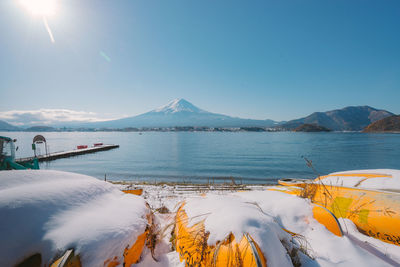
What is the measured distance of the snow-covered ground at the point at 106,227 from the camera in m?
1.49

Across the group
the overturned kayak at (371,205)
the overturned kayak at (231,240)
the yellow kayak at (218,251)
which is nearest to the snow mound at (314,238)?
the overturned kayak at (371,205)

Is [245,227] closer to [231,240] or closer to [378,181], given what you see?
[231,240]

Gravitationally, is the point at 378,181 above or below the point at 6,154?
below

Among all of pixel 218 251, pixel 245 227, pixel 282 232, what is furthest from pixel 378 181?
pixel 218 251

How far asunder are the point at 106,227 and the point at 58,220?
Answer: 0.43m

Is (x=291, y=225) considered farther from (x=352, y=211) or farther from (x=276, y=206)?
(x=352, y=211)

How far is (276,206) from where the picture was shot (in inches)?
134

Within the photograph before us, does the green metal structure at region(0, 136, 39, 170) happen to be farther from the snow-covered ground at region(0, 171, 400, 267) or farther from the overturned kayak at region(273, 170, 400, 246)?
the overturned kayak at region(273, 170, 400, 246)

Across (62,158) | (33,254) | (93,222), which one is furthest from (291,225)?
(62,158)

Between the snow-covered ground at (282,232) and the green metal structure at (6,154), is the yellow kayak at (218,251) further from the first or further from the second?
the green metal structure at (6,154)

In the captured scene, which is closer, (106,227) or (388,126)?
(106,227)

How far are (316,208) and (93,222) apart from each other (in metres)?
3.50

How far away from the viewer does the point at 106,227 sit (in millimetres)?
1811

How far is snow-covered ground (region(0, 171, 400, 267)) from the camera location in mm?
1485
